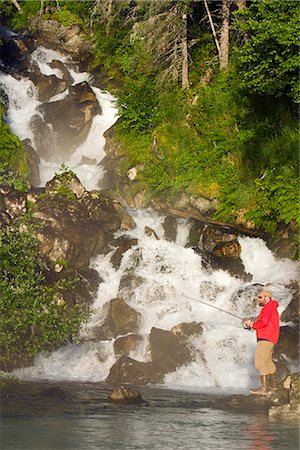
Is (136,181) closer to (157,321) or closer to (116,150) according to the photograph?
(116,150)

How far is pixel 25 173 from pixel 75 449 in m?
19.5

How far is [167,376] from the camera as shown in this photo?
17.1m

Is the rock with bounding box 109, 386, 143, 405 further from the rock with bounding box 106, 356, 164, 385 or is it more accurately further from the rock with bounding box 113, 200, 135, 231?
the rock with bounding box 113, 200, 135, 231

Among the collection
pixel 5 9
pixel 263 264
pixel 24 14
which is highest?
pixel 5 9

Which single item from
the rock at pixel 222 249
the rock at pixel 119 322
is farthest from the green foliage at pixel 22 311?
the rock at pixel 222 249

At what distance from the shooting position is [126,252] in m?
23.1

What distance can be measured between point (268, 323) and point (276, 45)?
31.7 ft

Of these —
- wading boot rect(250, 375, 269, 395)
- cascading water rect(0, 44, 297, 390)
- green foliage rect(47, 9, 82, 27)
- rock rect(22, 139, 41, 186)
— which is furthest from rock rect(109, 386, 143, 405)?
green foliage rect(47, 9, 82, 27)

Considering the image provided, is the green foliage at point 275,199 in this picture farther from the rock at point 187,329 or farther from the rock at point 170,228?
the rock at point 187,329

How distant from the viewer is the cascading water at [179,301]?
17422mm

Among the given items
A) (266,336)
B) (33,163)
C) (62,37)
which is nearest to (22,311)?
(266,336)

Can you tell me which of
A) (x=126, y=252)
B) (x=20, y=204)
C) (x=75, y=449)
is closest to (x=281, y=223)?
(x=126, y=252)

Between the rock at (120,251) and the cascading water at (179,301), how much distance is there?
0.47ft

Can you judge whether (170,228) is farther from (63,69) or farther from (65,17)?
(65,17)
